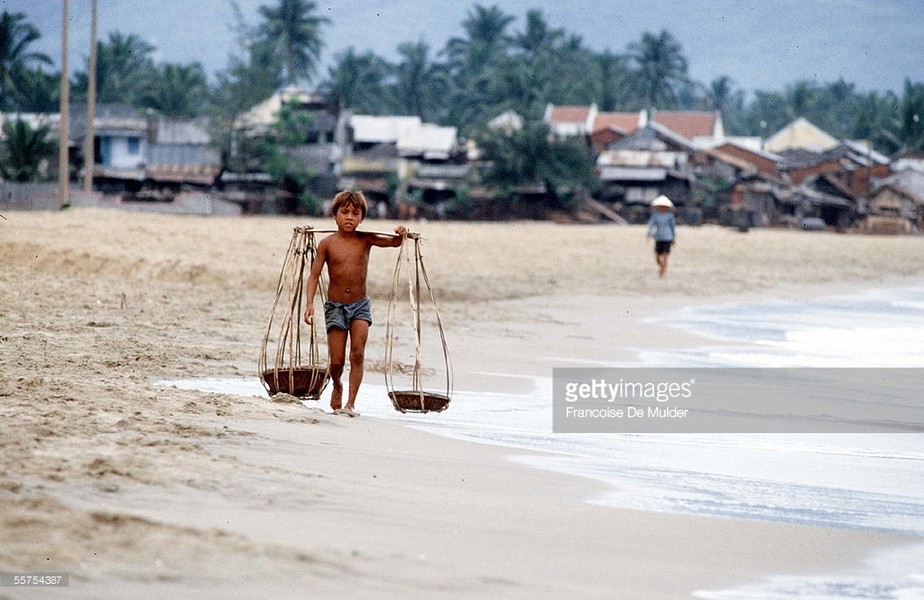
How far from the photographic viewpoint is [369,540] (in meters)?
3.79

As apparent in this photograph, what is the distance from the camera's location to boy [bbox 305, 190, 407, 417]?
255 inches

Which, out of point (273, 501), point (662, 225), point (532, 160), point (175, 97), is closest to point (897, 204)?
point (532, 160)

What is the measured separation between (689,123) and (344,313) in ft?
252

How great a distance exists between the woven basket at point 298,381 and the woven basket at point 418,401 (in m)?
0.39

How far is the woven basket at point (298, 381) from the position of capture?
21.6 ft

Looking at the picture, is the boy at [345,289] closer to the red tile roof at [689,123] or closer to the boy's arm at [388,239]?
the boy's arm at [388,239]

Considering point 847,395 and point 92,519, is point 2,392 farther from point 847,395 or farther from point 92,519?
point 847,395

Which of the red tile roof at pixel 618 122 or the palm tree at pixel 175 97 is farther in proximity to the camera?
the red tile roof at pixel 618 122

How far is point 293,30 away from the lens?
261 ft

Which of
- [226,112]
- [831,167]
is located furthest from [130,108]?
[831,167]

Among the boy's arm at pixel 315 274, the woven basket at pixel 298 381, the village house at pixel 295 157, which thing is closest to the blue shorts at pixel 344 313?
the boy's arm at pixel 315 274

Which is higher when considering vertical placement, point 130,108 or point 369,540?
point 130,108

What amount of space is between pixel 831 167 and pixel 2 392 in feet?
210

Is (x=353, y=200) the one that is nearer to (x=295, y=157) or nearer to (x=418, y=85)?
(x=295, y=157)
